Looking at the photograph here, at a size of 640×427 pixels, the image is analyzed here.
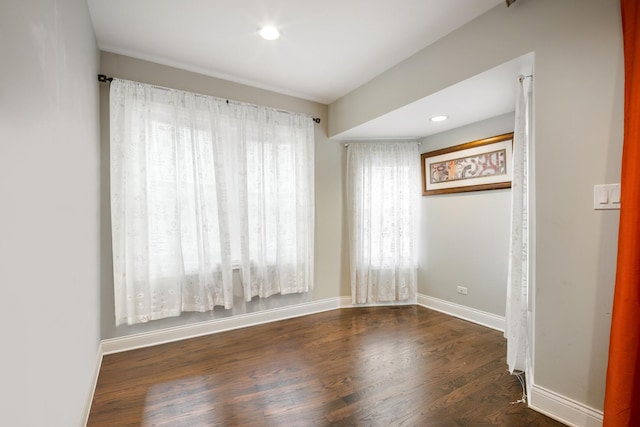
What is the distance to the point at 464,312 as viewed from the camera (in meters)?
3.23

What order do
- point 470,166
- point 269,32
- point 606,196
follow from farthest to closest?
point 470,166, point 269,32, point 606,196

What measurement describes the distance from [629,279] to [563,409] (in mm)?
911

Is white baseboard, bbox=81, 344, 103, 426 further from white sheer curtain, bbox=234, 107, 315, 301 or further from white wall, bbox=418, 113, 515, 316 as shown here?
white wall, bbox=418, 113, 515, 316

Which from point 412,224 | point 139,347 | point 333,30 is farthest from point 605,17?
point 139,347

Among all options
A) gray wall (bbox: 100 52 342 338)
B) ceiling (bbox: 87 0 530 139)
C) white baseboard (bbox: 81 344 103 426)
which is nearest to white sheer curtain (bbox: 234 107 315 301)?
gray wall (bbox: 100 52 342 338)

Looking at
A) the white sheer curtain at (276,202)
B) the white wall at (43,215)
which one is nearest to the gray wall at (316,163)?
the white sheer curtain at (276,202)

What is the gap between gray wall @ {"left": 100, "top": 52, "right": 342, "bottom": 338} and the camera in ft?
7.91

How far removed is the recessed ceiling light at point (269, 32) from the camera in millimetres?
2146

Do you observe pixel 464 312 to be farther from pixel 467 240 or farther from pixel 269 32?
pixel 269 32

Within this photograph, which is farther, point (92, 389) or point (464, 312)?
point (464, 312)

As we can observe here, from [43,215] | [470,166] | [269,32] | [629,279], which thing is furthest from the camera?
[470,166]

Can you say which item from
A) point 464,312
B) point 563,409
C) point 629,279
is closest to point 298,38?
point 629,279

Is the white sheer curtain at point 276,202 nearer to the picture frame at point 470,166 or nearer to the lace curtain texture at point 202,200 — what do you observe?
the lace curtain texture at point 202,200

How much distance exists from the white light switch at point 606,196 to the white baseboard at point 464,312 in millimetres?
1822
